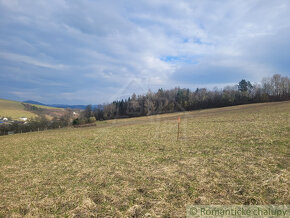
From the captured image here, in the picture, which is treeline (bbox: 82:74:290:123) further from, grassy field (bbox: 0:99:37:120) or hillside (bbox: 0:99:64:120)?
grassy field (bbox: 0:99:37:120)

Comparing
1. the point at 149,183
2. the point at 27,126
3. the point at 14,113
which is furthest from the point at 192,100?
the point at 14,113

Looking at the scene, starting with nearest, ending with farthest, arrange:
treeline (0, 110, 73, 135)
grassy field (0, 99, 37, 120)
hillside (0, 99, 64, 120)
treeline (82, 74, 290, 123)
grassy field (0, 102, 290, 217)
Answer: grassy field (0, 102, 290, 217) → treeline (0, 110, 73, 135) → treeline (82, 74, 290, 123) → hillside (0, 99, 64, 120) → grassy field (0, 99, 37, 120)

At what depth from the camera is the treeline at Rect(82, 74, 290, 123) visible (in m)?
80.4

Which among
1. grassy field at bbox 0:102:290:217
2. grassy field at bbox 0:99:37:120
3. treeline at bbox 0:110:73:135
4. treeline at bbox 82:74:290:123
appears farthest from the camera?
grassy field at bbox 0:99:37:120

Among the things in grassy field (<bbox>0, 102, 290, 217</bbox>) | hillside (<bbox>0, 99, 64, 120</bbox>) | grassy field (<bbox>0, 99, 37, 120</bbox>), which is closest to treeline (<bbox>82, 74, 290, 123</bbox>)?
hillside (<bbox>0, 99, 64, 120</bbox>)

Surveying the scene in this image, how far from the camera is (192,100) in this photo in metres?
92.0

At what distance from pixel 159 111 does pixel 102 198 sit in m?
80.5

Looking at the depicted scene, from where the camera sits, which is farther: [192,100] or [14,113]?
[14,113]

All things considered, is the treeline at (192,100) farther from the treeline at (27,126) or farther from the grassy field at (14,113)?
the grassy field at (14,113)

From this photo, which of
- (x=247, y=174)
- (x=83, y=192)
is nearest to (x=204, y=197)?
(x=247, y=174)

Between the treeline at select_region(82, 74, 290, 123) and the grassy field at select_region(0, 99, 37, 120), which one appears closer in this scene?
the treeline at select_region(82, 74, 290, 123)

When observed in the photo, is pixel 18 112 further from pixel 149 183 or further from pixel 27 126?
pixel 149 183

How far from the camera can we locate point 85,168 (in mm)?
7945

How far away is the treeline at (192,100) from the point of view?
80.4 meters
